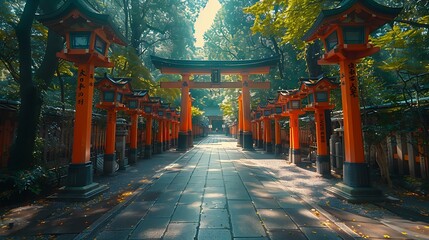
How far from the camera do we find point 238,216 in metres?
4.32

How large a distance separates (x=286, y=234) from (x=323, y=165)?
5559 mm

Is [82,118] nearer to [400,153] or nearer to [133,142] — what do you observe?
[133,142]

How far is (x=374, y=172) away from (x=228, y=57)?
88.0 feet

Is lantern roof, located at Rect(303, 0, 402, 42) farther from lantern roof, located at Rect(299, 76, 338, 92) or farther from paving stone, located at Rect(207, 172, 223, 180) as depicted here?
paving stone, located at Rect(207, 172, 223, 180)

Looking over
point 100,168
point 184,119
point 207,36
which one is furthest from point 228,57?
point 100,168

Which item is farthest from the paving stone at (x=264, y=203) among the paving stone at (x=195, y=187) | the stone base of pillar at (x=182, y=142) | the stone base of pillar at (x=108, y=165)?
the stone base of pillar at (x=182, y=142)

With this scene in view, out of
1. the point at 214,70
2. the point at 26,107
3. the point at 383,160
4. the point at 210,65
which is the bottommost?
the point at 383,160

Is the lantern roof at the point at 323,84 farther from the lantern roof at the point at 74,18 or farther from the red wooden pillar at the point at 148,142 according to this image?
the red wooden pillar at the point at 148,142

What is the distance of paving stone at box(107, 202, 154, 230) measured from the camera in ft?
13.0

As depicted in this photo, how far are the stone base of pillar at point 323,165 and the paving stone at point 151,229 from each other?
631 centimetres

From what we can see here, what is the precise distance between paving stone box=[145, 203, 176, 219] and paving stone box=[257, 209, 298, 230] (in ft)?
5.77

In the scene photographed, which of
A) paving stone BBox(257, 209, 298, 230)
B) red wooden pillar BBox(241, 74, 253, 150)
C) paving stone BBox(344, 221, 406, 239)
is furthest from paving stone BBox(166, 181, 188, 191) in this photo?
red wooden pillar BBox(241, 74, 253, 150)

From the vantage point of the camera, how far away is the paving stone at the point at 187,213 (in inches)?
165

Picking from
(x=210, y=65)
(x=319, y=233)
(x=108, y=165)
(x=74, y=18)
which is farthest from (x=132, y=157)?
(x=210, y=65)
